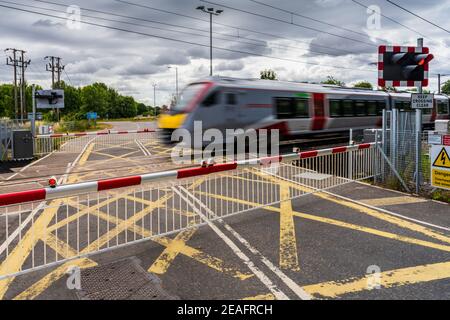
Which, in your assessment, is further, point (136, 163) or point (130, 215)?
point (136, 163)

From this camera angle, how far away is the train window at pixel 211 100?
44.5ft

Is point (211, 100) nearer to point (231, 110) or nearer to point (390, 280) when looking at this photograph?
point (231, 110)

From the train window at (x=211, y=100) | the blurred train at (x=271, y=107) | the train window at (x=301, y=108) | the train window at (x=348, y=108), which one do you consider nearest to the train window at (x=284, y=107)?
the blurred train at (x=271, y=107)

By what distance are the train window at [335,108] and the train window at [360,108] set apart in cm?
183

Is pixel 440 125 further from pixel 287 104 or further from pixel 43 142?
pixel 43 142

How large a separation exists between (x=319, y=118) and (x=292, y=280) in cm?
1471

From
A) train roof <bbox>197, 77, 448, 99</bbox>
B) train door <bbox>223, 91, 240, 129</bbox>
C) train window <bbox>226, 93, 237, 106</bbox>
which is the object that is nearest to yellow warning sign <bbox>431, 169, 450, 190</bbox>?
train door <bbox>223, 91, 240, 129</bbox>

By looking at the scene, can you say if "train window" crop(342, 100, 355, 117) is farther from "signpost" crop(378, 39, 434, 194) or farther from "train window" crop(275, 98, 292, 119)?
"signpost" crop(378, 39, 434, 194)

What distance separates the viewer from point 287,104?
15984 mm

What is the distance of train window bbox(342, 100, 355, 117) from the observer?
19.4 metres

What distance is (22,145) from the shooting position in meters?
14.6

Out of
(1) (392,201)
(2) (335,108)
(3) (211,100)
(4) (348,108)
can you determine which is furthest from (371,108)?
(1) (392,201)

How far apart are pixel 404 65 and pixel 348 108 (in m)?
11.2
